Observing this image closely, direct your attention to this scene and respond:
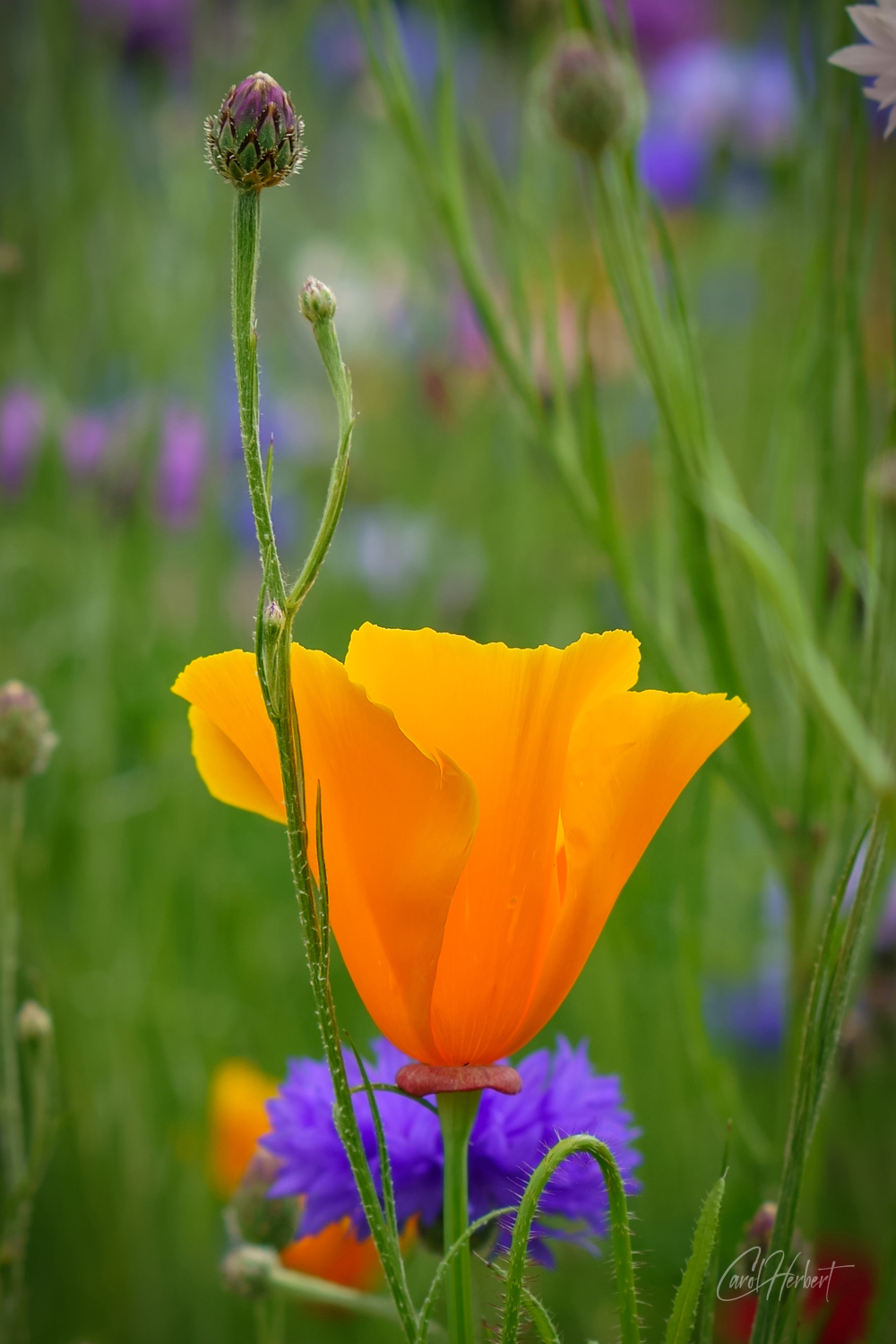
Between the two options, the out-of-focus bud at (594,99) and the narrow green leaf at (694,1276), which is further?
the out-of-focus bud at (594,99)

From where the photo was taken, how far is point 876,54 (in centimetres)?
20

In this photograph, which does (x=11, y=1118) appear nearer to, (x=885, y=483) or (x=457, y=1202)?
(x=457, y=1202)

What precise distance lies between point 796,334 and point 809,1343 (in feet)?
0.87

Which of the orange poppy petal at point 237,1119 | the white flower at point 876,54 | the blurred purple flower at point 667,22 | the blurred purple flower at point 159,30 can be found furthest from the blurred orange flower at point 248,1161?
the blurred purple flower at point 667,22

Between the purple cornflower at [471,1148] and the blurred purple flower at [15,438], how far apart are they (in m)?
0.60

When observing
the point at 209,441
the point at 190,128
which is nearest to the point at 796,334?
the point at 209,441

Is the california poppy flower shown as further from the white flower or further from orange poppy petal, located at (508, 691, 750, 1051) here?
the white flower

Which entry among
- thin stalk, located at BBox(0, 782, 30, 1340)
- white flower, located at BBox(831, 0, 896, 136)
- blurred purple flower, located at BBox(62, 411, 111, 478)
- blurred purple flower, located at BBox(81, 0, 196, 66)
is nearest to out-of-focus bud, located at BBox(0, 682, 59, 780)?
thin stalk, located at BBox(0, 782, 30, 1340)

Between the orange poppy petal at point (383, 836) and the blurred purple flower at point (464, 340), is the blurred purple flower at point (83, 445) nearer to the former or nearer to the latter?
the blurred purple flower at point (464, 340)

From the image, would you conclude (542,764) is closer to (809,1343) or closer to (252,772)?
(252,772)

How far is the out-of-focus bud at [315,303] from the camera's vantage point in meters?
0.16

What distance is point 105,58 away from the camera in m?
0.75
